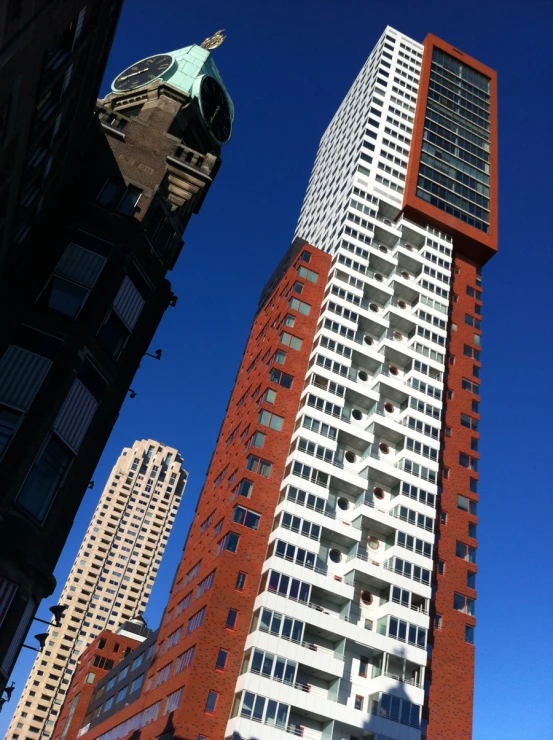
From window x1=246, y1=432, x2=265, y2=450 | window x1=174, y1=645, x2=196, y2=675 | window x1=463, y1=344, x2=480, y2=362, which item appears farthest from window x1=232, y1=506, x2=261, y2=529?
window x1=463, y1=344, x2=480, y2=362

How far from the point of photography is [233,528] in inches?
2386

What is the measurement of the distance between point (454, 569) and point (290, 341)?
2748 cm

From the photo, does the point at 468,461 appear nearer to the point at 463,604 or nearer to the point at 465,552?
the point at 465,552

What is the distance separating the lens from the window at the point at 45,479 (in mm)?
23297

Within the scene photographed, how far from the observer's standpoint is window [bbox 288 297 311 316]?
77188 millimetres

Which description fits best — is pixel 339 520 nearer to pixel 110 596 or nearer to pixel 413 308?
pixel 413 308

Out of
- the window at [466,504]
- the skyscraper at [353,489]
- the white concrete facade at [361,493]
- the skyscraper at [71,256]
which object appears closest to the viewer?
the skyscraper at [71,256]

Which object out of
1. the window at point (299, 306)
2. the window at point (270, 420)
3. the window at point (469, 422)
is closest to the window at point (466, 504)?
the window at point (469, 422)

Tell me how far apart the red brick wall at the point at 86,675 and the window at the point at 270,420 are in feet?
195

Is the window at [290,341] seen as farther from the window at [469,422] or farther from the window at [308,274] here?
the window at [469,422]

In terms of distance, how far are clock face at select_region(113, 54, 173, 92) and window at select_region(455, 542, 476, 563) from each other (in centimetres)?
5021

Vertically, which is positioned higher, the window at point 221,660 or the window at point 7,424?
the window at point 221,660

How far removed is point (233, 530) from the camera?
60.5 m

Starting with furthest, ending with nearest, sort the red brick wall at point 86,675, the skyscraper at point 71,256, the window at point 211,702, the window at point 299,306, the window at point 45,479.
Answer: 1. the red brick wall at point 86,675
2. the window at point 299,306
3. the window at point 211,702
4. the window at point 45,479
5. the skyscraper at point 71,256
